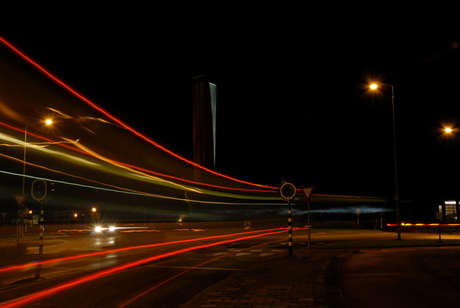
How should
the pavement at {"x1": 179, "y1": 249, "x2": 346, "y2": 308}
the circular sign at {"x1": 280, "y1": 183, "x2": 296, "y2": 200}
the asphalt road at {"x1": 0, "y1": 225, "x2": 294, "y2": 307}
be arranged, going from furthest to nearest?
the circular sign at {"x1": 280, "y1": 183, "x2": 296, "y2": 200}
the asphalt road at {"x1": 0, "y1": 225, "x2": 294, "y2": 307}
the pavement at {"x1": 179, "y1": 249, "x2": 346, "y2": 308}

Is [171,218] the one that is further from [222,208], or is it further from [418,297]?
[418,297]

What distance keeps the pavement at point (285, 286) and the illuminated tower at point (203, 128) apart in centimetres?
3450

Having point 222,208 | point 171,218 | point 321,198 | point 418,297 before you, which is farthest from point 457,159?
point 418,297

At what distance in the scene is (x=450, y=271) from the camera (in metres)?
10.7

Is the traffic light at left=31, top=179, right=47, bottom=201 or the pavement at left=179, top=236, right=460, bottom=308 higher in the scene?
the traffic light at left=31, top=179, right=47, bottom=201

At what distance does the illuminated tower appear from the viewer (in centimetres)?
4716

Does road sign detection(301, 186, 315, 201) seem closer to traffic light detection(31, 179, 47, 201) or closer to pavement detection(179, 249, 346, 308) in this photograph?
pavement detection(179, 249, 346, 308)

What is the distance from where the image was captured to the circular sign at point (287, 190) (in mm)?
14953

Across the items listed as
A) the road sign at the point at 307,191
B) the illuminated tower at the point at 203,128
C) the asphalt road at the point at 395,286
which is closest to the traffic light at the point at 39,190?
the road sign at the point at 307,191

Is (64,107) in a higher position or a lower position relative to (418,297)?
higher

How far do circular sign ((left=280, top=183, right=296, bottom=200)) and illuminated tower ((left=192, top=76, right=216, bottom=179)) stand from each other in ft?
105

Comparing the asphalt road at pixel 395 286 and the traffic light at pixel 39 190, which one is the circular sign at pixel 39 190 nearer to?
the traffic light at pixel 39 190

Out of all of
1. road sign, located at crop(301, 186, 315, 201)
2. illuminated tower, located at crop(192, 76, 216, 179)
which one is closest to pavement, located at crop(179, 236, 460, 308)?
road sign, located at crop(301, 186, 315, 201)

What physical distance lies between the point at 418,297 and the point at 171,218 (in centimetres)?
4702
